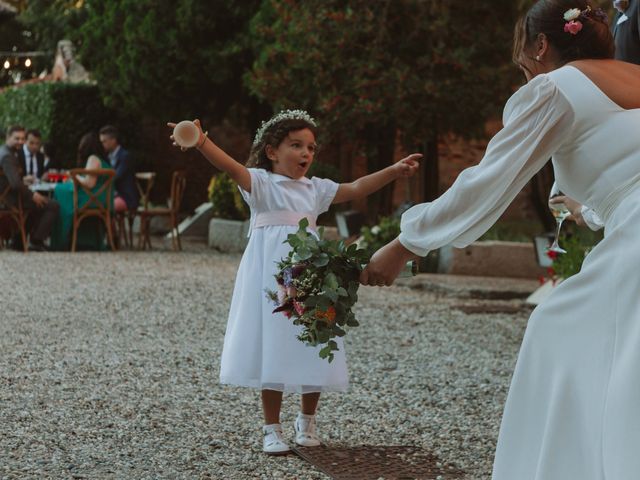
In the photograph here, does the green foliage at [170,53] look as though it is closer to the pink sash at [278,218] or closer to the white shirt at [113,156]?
the white shirt at [113,156]

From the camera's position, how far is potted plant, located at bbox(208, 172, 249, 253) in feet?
48.5

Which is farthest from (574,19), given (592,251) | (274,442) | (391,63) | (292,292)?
(391,63)

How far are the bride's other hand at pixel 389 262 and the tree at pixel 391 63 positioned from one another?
409 inches

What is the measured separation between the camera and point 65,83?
63.9ft

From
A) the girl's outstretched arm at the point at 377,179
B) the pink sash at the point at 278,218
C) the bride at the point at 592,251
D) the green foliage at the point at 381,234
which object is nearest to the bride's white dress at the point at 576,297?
the bride at the point at 592,251

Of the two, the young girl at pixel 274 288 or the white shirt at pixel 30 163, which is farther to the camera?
the white shirt at pixel 30 163

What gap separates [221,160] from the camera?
4.09 meters

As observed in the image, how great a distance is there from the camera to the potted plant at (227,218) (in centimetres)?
1480

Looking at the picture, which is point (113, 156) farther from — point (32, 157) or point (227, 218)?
point (227, 218)

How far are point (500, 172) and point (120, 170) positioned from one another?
38.6 feet

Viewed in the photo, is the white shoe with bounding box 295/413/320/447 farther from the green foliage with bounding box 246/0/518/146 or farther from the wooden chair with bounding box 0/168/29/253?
the wooden chair with bounding box 0/168/29/253

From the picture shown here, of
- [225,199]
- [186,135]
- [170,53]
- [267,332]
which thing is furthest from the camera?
[170,53]

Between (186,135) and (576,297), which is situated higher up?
(186,135)

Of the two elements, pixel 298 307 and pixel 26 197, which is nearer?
pixel 298 307
